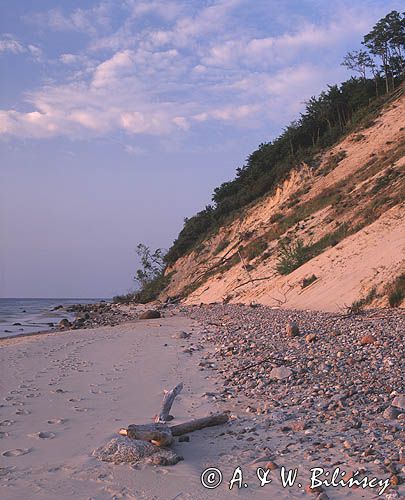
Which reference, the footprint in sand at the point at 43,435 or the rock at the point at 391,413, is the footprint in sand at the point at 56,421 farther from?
the rock at the point at 391,413

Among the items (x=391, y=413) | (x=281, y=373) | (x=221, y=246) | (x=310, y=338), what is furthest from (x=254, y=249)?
(x=391, y=413)

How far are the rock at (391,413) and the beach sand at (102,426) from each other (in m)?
1.04

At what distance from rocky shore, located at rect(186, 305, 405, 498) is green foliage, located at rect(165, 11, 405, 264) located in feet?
91.3

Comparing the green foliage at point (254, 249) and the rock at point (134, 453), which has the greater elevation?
the green foliage at point (254, 249)

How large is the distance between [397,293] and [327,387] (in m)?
7.63

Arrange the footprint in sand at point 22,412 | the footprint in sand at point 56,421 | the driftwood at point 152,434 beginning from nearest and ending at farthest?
the driftwood at point 152,434 < the footprint in sand at point 56,421 < the footprint in sand at point 22,412

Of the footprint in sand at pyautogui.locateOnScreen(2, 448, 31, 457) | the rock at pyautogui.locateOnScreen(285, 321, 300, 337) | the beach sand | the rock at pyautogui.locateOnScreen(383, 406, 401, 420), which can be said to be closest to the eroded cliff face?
the rock at pyautogui.locateOnScreen(285, 321, 300, 337)

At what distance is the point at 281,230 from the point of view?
27453 millimetres

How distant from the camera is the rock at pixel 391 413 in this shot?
5.07 m

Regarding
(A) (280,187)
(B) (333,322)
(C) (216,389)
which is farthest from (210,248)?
(C) (216,389)

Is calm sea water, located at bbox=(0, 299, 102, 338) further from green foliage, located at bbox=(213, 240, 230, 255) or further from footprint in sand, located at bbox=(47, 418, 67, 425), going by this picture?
footprint in sand, located at bbox=(47, 418, 67, 425)

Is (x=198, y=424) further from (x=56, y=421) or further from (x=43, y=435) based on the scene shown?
(x=56, y=421)

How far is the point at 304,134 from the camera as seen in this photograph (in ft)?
140

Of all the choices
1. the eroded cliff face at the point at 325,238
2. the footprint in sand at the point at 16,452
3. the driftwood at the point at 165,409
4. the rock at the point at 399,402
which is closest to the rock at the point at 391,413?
the rock at the point at 399,402
